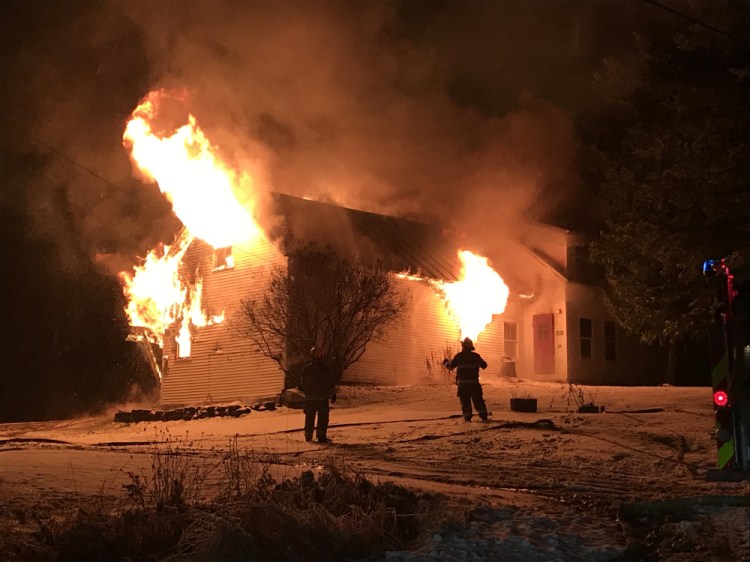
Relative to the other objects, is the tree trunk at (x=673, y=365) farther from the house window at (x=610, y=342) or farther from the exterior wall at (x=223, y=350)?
the exterior wall at (x=223, y=350)

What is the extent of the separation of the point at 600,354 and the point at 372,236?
363 inches

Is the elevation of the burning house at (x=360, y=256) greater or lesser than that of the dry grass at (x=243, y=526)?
greater

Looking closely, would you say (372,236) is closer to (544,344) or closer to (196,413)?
(544,344)

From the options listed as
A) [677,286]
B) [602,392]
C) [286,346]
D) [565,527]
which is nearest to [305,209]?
[286,346]

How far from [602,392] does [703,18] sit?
403 inches

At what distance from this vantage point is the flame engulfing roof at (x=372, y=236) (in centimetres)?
2175

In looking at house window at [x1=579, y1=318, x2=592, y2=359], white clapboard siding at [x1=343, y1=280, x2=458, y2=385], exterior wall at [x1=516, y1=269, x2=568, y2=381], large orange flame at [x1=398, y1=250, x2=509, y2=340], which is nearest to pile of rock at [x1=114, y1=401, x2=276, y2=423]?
white clapboard siding at [x1=343, y1=280, x2=458, y2=385]

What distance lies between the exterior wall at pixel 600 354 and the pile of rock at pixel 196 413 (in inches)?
433

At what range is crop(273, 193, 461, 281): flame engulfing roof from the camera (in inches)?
856

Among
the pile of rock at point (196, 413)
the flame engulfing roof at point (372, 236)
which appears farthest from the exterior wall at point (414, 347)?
the pile of rock at point (196, 413)

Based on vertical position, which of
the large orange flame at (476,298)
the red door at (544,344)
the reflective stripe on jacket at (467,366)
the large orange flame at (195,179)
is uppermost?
the large orange flame at (195,179)

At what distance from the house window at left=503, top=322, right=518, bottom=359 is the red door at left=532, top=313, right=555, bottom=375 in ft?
2.09

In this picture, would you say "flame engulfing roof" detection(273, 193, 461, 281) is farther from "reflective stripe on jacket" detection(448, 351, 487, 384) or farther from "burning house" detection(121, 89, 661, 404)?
"reflective stripe on jacket" detection(448, 351, 487, 384)

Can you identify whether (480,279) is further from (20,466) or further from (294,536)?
(294,536)
